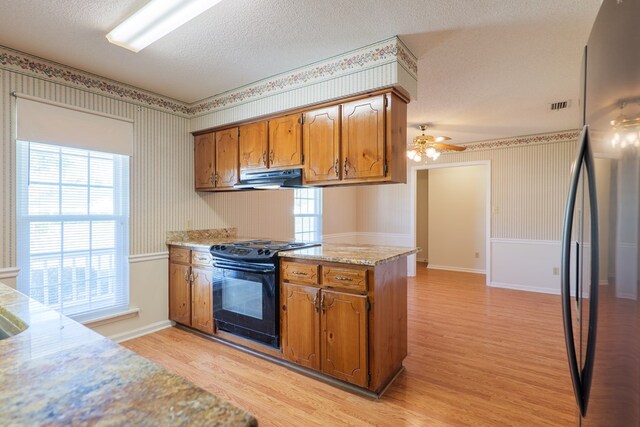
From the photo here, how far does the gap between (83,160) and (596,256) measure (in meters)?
3.56

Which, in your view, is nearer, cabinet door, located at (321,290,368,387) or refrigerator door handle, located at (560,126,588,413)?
refrigerator door handle, located at (560,126,588,413)

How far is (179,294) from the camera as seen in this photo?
135 inches

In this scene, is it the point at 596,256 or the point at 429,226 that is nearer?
the point at 596,256

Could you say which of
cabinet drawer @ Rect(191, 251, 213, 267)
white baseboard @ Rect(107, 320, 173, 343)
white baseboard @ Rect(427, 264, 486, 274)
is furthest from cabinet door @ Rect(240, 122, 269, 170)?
white baseboard @ Rect(427, 264, 486, 274)

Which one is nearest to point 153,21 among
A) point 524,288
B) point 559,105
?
point 559,105

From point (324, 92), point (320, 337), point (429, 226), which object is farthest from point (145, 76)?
point (429, 226)

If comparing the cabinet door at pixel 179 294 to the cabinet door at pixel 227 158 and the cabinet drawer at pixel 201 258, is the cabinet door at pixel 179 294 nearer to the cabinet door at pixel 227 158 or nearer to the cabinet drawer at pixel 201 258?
the cabinet drawer at pixel 201 258

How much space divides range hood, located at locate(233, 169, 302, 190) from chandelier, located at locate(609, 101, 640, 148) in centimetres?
227

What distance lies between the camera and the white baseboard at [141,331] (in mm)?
3082

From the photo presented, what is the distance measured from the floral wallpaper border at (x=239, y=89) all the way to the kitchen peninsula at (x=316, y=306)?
4.73ft

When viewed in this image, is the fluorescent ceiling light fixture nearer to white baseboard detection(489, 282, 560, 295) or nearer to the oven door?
the oven door

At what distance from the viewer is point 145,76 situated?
2.95 metres

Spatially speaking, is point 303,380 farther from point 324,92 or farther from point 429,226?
point 429,226

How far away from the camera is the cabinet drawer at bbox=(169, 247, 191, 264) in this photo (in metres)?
3.33
